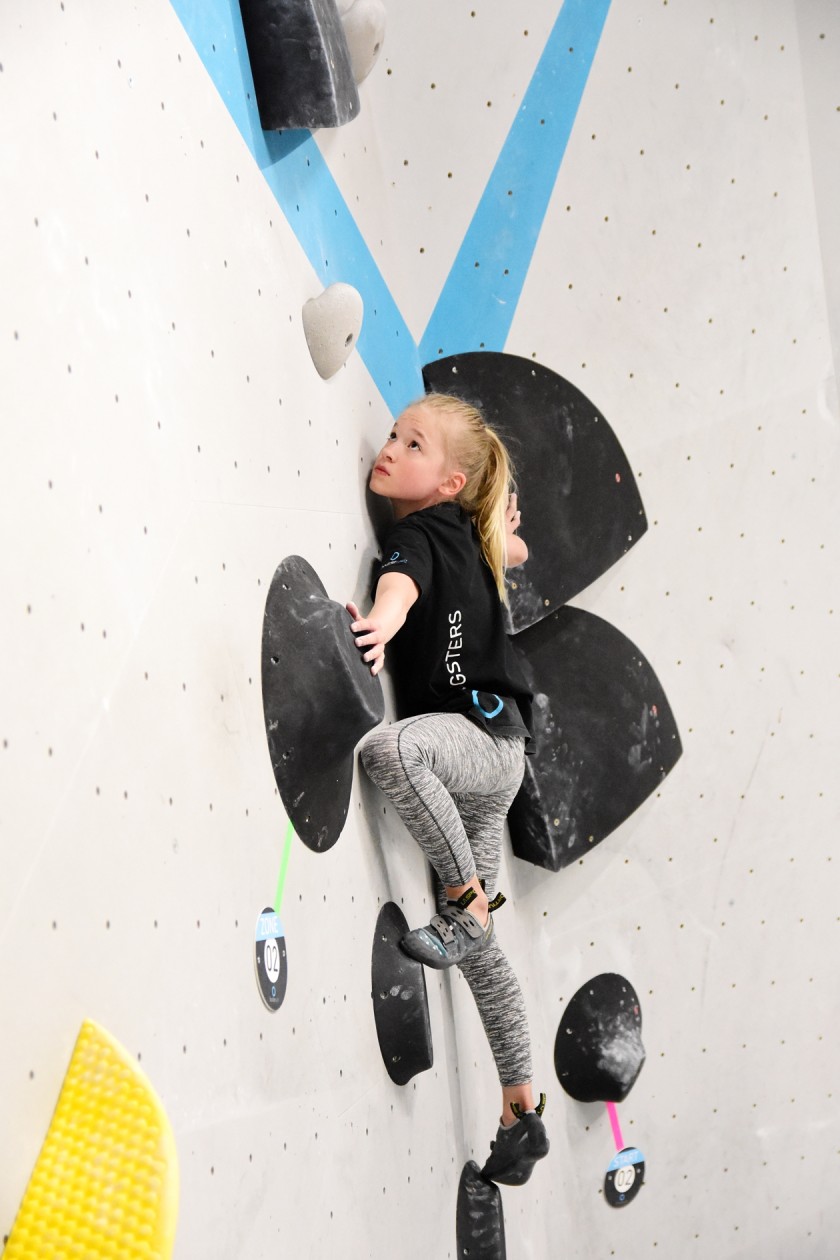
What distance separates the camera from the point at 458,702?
1.77 metres

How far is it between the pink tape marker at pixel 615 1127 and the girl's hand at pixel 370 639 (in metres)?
1.41

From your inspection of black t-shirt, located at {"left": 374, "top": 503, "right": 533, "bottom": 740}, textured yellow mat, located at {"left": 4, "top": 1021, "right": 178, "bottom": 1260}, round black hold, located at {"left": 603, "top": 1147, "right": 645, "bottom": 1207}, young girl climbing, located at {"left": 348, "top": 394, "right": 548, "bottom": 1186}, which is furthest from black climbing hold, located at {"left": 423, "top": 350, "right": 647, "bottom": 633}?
textured yellow mat, located at {"left": 4, "top": 1021, "right": 178, "bottom": 1260}

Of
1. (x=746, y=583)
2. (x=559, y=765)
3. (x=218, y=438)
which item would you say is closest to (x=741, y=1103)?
(x=559, y=765)

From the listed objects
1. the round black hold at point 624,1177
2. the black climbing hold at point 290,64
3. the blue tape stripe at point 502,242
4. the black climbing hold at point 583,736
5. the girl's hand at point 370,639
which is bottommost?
the round black hold at point 624,1177

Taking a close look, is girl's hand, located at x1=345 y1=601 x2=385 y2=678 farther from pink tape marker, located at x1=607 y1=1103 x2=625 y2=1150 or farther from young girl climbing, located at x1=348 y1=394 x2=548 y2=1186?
pink tape marker, located at x1=607 y1=1103 x2=625 y2=1150

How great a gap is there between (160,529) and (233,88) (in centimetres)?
62

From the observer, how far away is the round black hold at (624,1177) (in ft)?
7.97

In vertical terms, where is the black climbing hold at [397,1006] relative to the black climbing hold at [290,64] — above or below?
below

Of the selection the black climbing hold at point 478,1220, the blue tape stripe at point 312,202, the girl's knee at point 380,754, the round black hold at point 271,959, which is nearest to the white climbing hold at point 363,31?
the blue tape stripe at point 312,202

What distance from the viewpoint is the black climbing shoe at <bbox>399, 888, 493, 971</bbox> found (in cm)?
157

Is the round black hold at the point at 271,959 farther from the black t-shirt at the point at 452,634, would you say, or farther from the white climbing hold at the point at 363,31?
the white climbing hold at the point at 363,31

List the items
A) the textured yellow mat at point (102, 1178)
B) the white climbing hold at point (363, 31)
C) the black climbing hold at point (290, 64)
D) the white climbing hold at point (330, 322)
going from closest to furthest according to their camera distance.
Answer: the textured yellow mat at point (102, 1178)
the black climbing hold at point (290, 64)
the white climbing hold at point (330, 322)
the white climbing hold at point (363, 31)

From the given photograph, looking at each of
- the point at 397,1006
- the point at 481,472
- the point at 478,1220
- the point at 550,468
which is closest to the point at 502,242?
the point at 550,468

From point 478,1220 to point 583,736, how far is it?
2.89 feet
